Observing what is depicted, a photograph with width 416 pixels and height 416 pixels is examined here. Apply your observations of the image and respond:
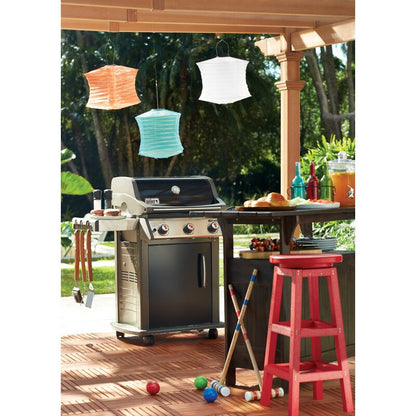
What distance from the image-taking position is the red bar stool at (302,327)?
4.20 m

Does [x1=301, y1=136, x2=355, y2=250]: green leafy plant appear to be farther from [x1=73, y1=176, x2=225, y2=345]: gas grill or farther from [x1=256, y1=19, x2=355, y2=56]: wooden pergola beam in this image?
[x1=73, y1=176, x2=225, y2=345]: gas grill

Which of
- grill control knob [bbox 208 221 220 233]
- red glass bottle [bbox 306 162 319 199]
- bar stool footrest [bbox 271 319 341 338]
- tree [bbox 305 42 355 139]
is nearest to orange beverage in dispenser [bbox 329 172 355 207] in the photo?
red glass bottle [bbox 306 162 319 199]

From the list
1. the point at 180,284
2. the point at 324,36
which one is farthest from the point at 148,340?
the point at 324,36

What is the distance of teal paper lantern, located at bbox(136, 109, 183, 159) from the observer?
7324 millimetres

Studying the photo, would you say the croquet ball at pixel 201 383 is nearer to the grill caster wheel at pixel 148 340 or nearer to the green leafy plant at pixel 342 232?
the grill caster wheel at pixel 148 340

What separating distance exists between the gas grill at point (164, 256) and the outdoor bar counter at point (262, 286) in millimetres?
1458

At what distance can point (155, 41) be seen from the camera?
57.1ft

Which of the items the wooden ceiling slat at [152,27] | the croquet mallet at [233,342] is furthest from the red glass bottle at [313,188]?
the wooden ceiling slat at [152,27]

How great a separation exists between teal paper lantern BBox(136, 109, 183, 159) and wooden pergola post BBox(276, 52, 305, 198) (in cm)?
138

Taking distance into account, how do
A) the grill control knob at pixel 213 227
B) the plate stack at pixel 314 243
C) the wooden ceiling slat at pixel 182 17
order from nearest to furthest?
the plate stack at pixel 314 243 < the grill control knob at pixel 213 227 < the wooden ceiling slat at pixel 182 17

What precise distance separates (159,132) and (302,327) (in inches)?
130
